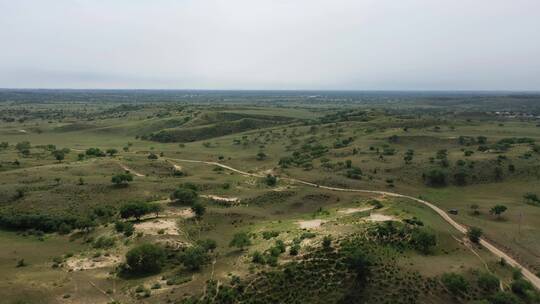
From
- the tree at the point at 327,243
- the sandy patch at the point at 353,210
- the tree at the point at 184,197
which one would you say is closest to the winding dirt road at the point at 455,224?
the sandy patch at the point at 353,210

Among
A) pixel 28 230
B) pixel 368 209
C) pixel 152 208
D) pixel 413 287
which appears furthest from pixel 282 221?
pixel 28 230

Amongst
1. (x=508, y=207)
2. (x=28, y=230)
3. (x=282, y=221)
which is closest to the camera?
(x=28, y=230)

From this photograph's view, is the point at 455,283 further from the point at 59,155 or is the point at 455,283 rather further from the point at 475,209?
the point at 59,155

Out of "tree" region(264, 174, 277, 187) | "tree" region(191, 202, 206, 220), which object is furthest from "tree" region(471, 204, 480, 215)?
"tree" region(191, 202, 206, 220)

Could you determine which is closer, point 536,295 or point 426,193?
point 536,295

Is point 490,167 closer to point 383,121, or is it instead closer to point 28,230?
point 383,121
